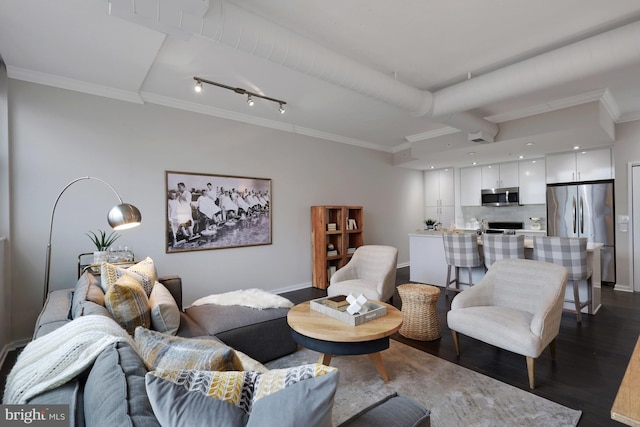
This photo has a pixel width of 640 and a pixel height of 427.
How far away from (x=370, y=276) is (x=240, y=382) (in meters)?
3.18

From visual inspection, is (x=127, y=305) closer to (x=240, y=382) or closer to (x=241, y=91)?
(x=240, y=382)

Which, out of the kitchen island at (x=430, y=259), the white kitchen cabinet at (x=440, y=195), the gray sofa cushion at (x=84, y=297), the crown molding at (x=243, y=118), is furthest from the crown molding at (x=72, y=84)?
the white kitchen cabinet at (x=440, y=195)

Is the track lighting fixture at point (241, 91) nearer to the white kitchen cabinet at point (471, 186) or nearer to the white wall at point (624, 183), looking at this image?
the white kitchen cabinet at point (471, 186)

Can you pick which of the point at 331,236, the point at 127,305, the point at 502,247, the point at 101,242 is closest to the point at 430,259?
the point at 502,247

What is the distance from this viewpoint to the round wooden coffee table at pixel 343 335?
2.05 meters

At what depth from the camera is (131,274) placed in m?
2.43

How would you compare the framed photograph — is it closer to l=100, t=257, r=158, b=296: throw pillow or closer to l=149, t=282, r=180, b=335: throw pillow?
l=100, t=257, r=158, b=296: throw pillow

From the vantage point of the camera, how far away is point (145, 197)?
367 centimetres

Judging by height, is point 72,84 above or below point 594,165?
above

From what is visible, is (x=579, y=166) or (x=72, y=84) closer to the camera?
(x=72, y=84)

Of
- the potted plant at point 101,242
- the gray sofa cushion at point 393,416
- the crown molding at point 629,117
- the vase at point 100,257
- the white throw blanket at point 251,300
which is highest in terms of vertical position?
the crown molding at point 629,117

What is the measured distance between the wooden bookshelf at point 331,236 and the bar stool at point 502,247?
2166 mm

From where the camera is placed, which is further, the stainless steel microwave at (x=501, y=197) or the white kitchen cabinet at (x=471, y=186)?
the white kitchen cabinet at (x=471, y=186)

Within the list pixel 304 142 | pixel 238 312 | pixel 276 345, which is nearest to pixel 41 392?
pixel 238 312
